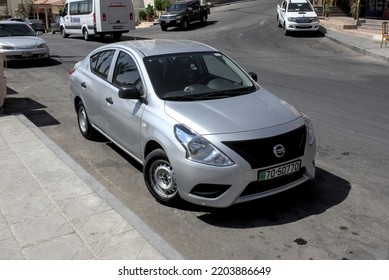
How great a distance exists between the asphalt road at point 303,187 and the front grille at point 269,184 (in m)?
0.33

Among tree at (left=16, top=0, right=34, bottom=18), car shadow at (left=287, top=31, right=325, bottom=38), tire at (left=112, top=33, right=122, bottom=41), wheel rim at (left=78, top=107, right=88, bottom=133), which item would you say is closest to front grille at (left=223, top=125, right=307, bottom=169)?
wheel rim at (left=78, top=107, right=88, bottom=133)

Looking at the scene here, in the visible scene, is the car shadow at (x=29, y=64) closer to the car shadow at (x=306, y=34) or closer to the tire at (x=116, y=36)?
the tire at (x=116, y=36)

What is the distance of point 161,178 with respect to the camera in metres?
4.55

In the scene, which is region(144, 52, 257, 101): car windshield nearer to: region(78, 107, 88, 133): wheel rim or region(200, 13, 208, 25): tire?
region(78, 107, 88, 133): wheel rim

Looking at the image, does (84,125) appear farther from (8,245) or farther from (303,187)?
(303,187)

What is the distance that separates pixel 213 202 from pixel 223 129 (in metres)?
0.72

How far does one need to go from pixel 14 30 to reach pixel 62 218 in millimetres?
12854

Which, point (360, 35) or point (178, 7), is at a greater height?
point (178, 7)

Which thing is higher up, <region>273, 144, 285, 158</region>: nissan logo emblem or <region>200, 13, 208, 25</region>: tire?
<region>200, 13, 208, 25</region>: tire

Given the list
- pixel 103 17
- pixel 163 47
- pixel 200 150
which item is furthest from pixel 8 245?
pixel 103 17

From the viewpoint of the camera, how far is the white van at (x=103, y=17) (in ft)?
72.3

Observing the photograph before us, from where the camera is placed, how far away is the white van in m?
22.0

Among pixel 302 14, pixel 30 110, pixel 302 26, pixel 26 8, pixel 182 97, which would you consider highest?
pixel 26 8

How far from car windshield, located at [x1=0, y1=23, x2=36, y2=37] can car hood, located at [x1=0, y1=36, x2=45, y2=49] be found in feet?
1.54
